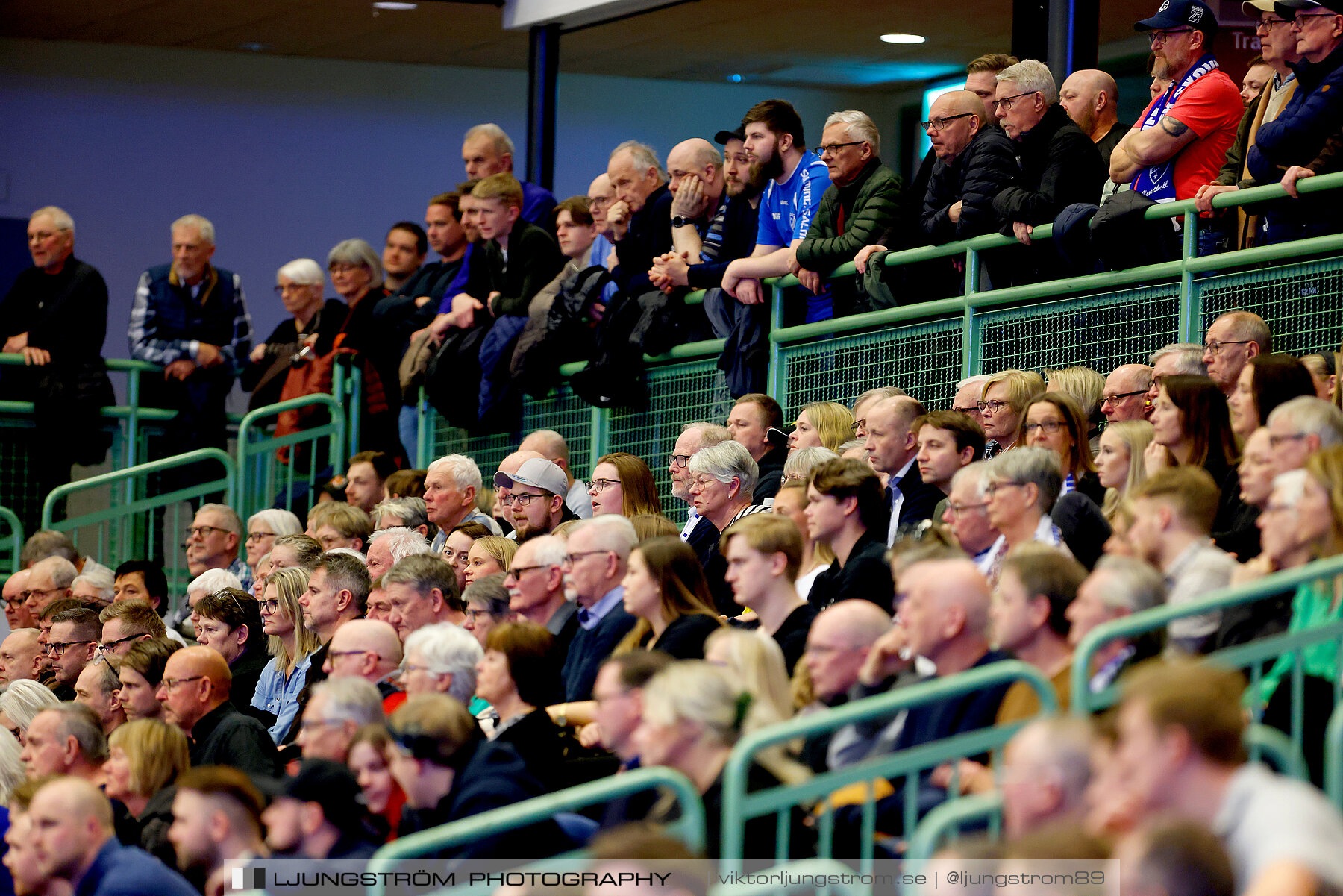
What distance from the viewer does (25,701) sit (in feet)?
25.6

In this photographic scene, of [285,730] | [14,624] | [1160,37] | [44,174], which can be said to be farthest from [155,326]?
[1160,37]

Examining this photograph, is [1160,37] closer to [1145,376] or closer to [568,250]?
[1145,376]

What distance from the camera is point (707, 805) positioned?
15.9 ft

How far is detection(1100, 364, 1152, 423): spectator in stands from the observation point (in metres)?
7.27

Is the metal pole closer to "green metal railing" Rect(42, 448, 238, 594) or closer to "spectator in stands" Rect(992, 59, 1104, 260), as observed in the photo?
"green metal railing" Rect(42, 448, 238, 594)

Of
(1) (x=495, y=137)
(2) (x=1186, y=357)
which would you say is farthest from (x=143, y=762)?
(1) (x=495, y=137)

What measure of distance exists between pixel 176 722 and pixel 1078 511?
3.45m

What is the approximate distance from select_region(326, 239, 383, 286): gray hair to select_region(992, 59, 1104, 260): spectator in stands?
16.6ft

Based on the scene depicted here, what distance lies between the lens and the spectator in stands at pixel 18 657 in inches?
363

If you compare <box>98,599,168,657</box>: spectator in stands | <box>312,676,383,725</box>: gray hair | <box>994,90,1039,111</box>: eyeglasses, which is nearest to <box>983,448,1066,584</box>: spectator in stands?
<box>312,676,383,725</box>: gray hair

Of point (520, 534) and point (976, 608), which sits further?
point (520, 534)

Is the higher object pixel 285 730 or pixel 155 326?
pixel 155 326

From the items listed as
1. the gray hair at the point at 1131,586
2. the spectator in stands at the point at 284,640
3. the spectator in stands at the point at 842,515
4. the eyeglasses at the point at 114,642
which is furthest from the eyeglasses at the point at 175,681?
the gray hair at the point at 1131,586

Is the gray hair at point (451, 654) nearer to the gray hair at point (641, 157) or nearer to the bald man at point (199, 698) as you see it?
the bald man at point (199, 698)
